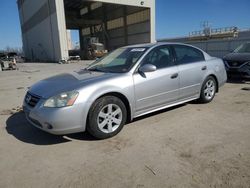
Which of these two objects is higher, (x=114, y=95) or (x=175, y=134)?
(x=114, y=95)

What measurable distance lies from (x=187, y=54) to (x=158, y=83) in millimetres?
1310

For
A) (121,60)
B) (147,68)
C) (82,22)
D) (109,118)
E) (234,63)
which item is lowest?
(109,118)

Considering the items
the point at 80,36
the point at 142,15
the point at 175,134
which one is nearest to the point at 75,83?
the point at 175,134

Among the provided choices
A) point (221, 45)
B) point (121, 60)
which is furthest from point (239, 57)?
point (221, 45)

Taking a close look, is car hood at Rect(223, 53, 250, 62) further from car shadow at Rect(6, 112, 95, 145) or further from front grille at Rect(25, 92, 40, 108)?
front grille at Rect(25, 92, 40, 108)

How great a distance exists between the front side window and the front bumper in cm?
158

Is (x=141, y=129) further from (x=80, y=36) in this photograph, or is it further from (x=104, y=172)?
(x=80, y=36)

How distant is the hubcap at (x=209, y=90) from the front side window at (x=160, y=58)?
1.33m

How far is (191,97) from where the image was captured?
480 centimetres

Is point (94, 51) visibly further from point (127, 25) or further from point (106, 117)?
point (106, 117)

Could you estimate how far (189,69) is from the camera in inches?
181

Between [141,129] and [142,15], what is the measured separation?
30477 millimetres

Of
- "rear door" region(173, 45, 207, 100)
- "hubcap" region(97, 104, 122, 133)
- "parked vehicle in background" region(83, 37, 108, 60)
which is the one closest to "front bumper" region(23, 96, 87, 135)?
"hubcap" region(97, 104, 122, 133)

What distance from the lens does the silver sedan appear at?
316 cm
